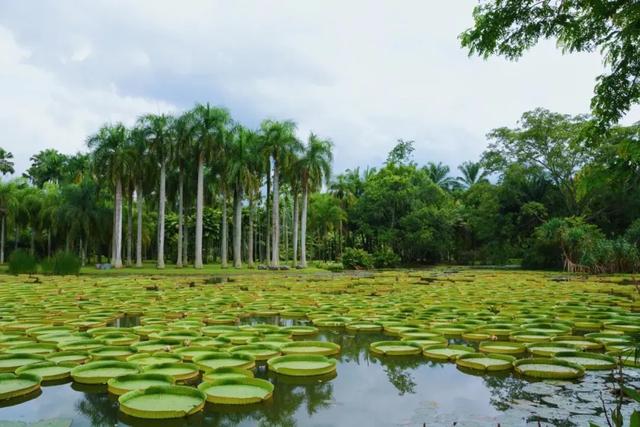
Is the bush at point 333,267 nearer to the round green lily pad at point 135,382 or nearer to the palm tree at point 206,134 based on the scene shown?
the palm tree at point 206,134

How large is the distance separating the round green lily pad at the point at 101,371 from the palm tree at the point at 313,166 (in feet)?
103

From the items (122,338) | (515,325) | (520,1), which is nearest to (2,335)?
(122,338)

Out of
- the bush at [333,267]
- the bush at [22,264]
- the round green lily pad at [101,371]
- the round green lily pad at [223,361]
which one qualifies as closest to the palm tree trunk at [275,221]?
the bush at [333,267]

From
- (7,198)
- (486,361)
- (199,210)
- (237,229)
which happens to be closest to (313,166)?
(237,229)

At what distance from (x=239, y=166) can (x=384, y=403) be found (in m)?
31.7

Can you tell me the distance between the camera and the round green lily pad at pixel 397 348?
6387 millimetres

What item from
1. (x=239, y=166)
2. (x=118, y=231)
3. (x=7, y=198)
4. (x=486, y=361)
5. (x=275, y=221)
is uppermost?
(x=239, y=166)

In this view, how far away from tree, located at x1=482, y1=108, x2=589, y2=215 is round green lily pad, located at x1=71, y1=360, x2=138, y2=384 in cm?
3494

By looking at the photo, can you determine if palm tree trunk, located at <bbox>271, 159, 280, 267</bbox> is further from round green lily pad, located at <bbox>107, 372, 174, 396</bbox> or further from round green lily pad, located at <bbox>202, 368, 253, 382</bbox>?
round green lily pad, located at <bbox>107, 372, 174, 396</bbox>

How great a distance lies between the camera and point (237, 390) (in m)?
4.55

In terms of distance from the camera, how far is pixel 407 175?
46188 millimetres

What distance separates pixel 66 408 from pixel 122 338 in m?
2.44

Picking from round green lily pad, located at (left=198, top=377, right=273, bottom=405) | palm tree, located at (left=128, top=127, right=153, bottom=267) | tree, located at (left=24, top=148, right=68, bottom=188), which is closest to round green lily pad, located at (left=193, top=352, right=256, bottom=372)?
round green lily pad, located at (left=198, top=377, right=273, bottom=405)

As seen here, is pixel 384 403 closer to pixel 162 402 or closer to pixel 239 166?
pixel 162 402
